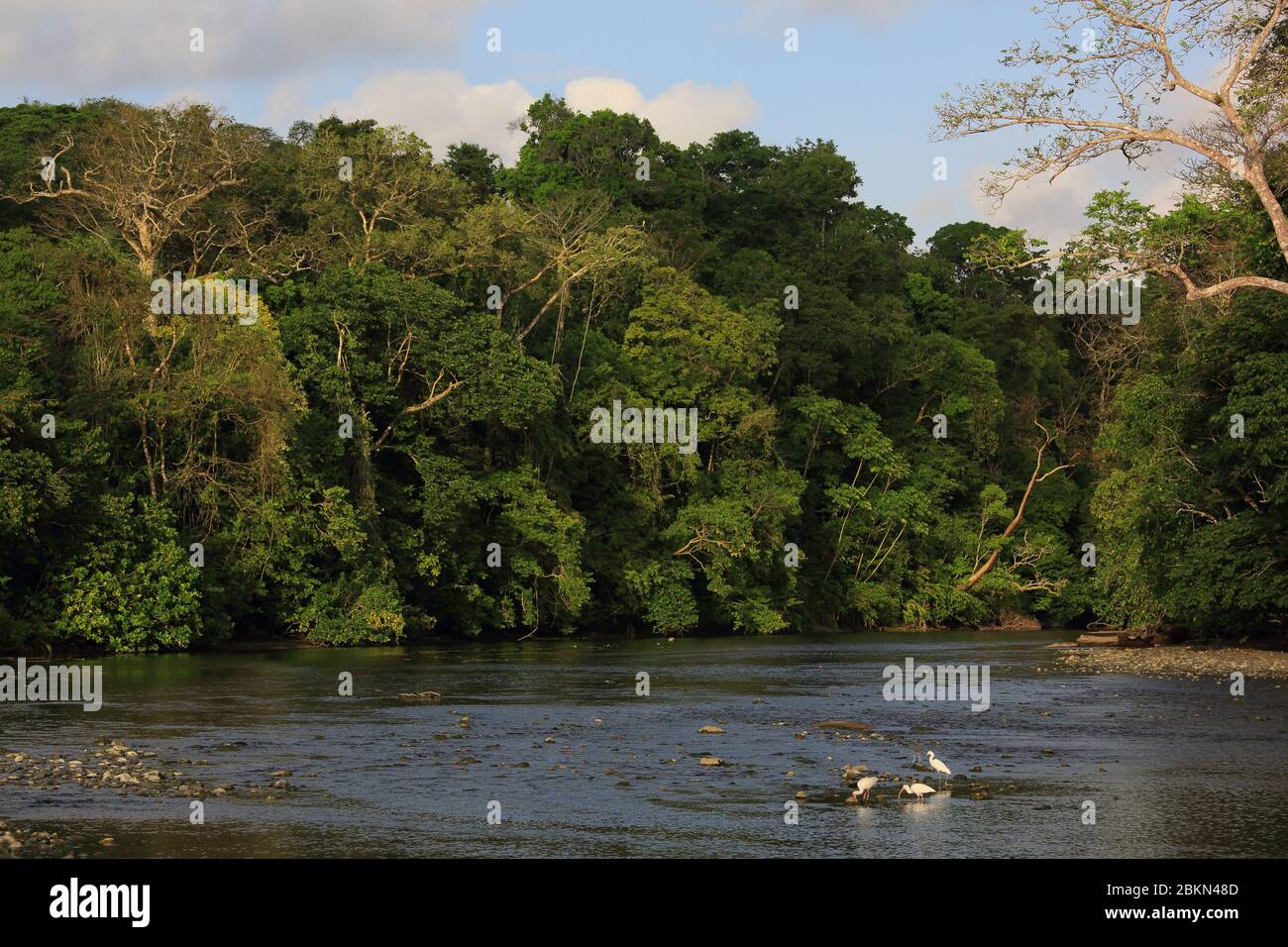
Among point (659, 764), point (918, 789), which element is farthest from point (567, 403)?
point (918, 789)

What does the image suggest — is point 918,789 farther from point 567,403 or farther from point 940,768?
point 567,403

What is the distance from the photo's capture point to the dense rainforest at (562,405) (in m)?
40.4

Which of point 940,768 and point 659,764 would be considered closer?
point 940,768

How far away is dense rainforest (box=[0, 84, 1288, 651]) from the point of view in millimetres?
40438

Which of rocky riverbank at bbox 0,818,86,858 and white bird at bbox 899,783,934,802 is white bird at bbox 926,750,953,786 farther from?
rocky riverbank at bbox 0,818,86,858

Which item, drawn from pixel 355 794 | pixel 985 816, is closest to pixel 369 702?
pixel 355 794

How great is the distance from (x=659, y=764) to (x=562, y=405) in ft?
132

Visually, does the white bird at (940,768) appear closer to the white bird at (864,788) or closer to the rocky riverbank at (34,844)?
the white bird at (864,788)

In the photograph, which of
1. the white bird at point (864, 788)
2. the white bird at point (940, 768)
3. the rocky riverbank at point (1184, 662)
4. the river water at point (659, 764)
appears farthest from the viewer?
the rocky riverbank at point (1184, 662)

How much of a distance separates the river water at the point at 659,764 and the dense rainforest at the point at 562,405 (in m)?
8.39

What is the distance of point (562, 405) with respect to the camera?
58750 millimetres

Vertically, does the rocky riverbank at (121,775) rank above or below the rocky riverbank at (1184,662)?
above

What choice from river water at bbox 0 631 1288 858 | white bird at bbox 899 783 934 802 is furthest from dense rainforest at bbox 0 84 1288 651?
white bird at bbox 899 783 934 802

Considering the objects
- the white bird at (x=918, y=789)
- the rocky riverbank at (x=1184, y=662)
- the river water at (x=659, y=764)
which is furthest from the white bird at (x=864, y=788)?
the rocky riverbank at (x=1184, y=662)
